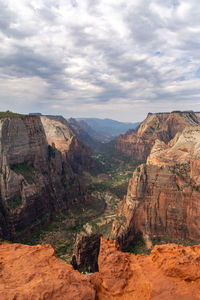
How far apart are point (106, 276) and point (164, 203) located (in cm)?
3546

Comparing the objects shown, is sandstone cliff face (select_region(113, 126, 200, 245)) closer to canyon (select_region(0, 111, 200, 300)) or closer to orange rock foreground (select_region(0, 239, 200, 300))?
canyon (select_region(0, 111, 200, 300))

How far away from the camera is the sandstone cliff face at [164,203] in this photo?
149 ft

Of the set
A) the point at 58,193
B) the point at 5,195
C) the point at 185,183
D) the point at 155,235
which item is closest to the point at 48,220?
the point at 58,193

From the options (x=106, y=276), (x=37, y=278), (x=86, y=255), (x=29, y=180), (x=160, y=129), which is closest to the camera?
(x=37, y=278)

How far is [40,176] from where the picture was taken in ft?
237

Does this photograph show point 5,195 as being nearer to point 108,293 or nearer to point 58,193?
point 58,193

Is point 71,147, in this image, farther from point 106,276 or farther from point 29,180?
point 106,276

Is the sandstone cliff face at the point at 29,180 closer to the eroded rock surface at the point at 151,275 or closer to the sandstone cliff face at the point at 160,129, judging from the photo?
the eroded rock surface at the point at 151,275

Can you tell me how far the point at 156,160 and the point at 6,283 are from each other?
5646 centimetres

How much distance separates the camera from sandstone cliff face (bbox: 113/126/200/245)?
45469 mm

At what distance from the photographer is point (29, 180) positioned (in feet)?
215

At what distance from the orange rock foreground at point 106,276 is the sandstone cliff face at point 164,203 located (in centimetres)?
2922

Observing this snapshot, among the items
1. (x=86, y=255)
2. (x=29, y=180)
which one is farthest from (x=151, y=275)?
(x=29, y=180)

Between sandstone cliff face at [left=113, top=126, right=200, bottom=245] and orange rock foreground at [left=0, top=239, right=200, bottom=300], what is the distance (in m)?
29.2
